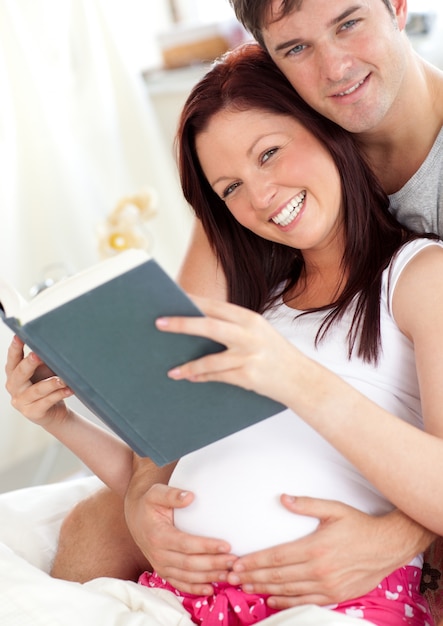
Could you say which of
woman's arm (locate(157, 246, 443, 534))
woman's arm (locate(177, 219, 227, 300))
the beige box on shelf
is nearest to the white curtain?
the beige box on shelf

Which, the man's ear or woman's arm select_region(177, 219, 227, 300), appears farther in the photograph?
woman's arm select_region(177, 219, 227, 300)

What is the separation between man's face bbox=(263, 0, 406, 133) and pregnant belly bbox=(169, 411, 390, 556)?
1.71ft

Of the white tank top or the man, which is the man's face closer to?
→ the man

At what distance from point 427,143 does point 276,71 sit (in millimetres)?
297

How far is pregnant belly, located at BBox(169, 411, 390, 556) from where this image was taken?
1.30 metres

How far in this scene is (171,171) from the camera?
3.50 metres

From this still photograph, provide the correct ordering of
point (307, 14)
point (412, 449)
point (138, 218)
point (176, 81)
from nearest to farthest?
point (412, 449), point (307, 14), point (138, 218), point (176, 81)

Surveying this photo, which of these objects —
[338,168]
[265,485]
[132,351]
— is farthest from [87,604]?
[338,168]

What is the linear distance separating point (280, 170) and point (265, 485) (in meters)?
0.50

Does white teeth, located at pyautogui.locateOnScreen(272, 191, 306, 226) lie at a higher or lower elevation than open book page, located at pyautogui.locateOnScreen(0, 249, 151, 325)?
lower

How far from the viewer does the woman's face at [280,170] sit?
1443 mm

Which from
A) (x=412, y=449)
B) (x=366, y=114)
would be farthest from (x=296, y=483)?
(x=366, y=114)

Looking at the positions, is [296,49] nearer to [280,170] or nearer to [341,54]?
[341,54]

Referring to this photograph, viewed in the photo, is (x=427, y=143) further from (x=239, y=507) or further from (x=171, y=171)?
(x=171, y=171)
